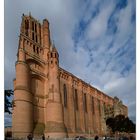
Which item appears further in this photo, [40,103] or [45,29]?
[45,29]

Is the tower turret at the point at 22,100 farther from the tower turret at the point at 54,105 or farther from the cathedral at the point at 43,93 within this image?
the tower turret at the point at 54,105

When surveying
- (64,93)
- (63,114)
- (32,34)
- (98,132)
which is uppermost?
(32,34)

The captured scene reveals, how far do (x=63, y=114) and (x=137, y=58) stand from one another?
11732 mm

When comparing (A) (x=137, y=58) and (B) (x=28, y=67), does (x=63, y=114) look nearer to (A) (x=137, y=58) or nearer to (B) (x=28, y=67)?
(B) (x=28, y=67)

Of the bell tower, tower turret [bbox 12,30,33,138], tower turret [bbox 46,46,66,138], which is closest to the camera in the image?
tower turret [bbox 12,30,33,138]

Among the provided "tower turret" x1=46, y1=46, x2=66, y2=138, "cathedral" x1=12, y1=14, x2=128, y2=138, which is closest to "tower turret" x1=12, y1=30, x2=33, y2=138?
"cathedral" x1=12, y1=14, x2=128, y2=138

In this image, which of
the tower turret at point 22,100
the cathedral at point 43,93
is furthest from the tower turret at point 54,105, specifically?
the tower turret at point 22,100

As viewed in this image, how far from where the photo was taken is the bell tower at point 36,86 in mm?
14586

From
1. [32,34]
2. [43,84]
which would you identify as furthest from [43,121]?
[32,34]

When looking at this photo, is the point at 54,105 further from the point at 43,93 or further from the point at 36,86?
the point at 36,86

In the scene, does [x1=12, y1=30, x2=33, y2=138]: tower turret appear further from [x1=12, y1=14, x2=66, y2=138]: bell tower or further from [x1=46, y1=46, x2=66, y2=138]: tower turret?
[x1=46, y1=46, x2=66, y2=138]: tower turret

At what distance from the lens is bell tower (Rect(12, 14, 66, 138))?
1459 cm

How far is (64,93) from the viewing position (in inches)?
730
